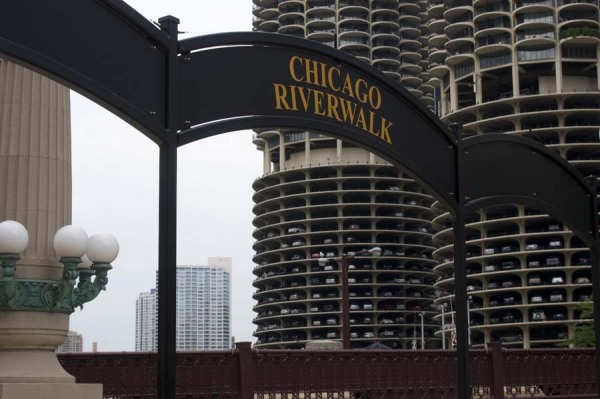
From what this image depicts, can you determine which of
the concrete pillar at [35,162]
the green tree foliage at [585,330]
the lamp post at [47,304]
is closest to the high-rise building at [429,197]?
the green tree foliage at [585,330]

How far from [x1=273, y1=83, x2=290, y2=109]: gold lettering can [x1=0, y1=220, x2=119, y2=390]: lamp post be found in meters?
4.67

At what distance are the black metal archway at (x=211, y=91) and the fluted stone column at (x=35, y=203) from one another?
5026mm

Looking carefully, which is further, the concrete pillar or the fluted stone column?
the concrete pillar

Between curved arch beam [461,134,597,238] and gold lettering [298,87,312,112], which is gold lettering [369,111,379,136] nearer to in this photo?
gold lettering [298,87,312,112]

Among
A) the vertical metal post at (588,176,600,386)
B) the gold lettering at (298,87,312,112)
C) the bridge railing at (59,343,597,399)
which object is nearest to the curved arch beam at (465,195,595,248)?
the vertical metal post at (588,176,600,386)

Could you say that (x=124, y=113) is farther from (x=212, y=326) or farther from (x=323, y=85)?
(x=212, y=326)

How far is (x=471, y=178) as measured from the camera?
32.6ft

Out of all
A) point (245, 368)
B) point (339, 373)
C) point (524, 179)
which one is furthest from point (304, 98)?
point (339, 373)

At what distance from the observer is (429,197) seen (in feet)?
415

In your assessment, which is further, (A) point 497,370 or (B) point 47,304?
(A) point 497,370

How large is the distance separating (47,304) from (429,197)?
11612cm

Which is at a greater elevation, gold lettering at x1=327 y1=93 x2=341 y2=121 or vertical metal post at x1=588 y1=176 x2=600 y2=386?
gold lettering at x1=327 y1=93 x2=341 y2=121

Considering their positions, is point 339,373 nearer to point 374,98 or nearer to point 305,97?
point 374,98

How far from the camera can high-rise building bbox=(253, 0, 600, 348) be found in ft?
318
